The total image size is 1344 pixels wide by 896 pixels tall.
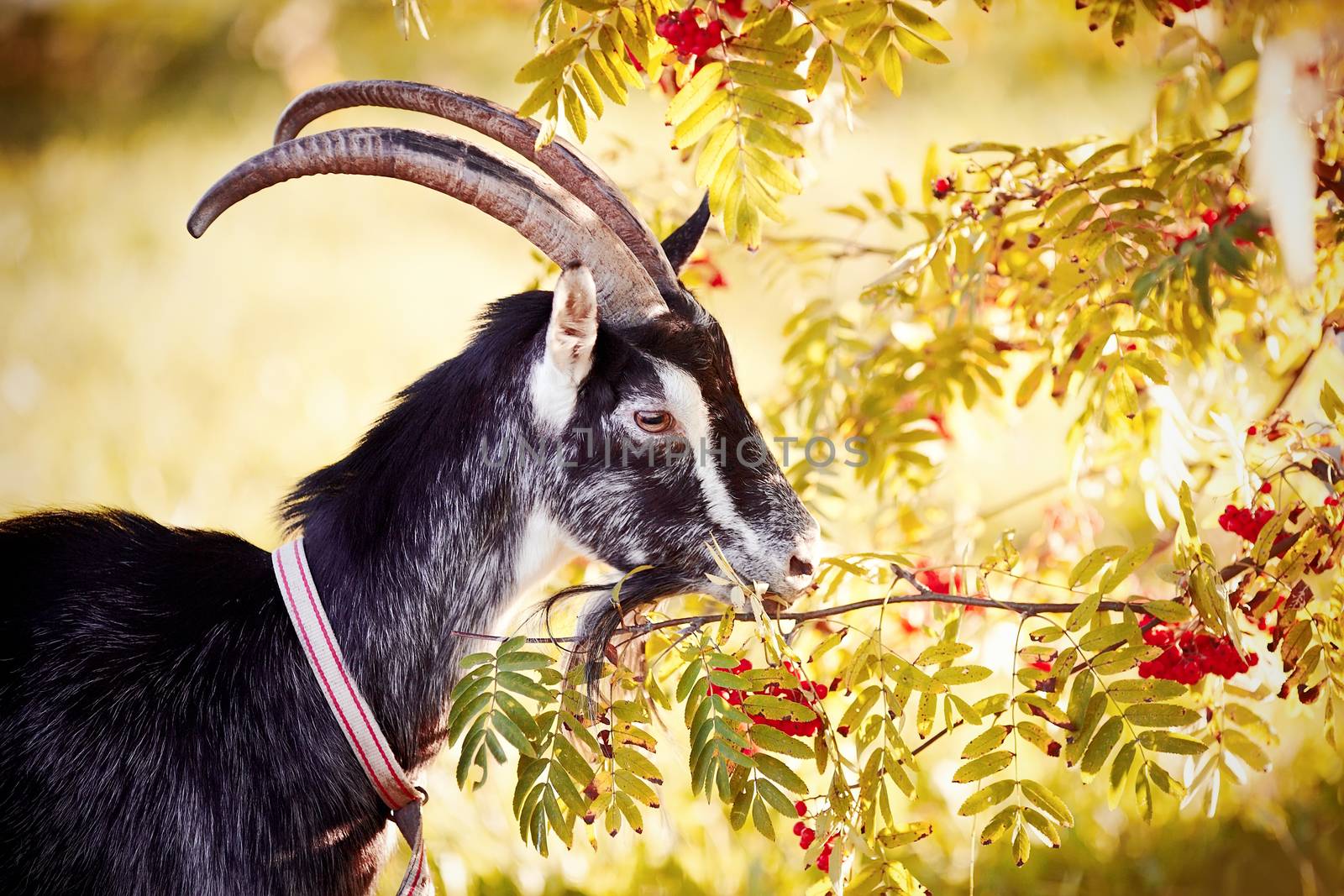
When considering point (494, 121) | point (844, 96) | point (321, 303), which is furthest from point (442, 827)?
point (321, 303)

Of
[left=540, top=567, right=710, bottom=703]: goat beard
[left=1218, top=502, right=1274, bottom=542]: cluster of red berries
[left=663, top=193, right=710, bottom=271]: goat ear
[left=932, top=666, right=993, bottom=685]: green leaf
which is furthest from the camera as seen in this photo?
[left=663, top=193, right=710, bottom=271]: goat ear

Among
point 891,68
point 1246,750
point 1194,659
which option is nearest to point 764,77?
→ point 891,68

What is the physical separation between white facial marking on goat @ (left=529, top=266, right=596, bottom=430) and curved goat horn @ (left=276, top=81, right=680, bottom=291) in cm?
27

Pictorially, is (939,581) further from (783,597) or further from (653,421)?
(653,421)

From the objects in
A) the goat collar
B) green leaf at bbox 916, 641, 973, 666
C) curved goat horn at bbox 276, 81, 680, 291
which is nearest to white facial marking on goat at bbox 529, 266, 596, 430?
curved goat horn at bbox 276, 81, 680, 291

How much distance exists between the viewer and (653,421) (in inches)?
91.6

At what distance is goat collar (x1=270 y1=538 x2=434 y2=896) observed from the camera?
2.21 meters

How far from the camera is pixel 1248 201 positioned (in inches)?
→ 101

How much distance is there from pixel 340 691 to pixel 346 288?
6.74 meters

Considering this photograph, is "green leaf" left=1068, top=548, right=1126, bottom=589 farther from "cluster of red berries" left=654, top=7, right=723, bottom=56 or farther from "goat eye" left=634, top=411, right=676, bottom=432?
"cluster of red berries" left=654, top=7, right=723, bottom=56

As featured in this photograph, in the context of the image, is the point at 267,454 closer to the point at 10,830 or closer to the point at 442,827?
the point at 442,827

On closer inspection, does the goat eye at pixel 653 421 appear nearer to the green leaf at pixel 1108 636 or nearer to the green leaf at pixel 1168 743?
the green leaf at pixel 1108 636

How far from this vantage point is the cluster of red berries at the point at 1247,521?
2.19 meters

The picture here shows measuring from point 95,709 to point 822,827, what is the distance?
138cm
